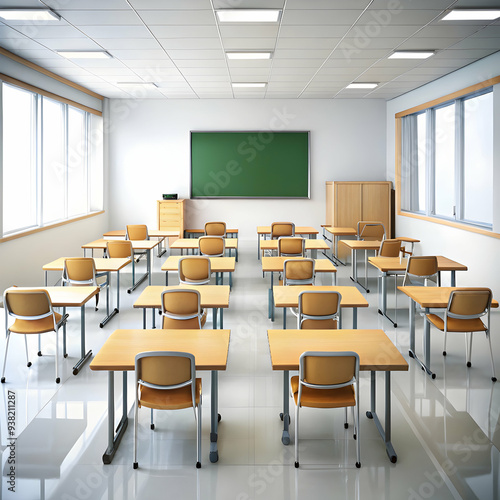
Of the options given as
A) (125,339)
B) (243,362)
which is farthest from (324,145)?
(125,339)

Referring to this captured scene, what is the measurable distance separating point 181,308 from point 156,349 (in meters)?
1.24

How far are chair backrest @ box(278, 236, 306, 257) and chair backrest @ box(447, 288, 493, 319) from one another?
338 cm

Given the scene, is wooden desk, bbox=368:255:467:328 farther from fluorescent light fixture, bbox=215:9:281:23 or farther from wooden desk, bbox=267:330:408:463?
fluorescent light fixture, bbox=215:9:281:23

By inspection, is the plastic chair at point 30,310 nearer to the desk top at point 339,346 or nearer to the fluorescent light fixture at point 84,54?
the desk top at point 339,346

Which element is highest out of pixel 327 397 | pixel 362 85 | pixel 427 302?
pixel 362 85

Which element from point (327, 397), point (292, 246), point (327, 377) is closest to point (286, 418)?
point (327, 397)

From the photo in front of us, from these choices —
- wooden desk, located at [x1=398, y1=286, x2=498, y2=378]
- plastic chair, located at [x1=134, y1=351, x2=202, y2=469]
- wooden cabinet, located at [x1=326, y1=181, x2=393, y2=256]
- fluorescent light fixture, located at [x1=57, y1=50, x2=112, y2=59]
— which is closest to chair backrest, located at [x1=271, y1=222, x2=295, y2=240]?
wooden cabinet, located at [x1=326, y1=181, x2=393, y2=256]

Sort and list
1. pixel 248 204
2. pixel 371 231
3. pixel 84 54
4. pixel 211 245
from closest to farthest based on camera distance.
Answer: pixel 84 54, pixel 211 245, pixel 371 231, pixel 248 204

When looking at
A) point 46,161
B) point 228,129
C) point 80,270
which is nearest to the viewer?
point 80,270

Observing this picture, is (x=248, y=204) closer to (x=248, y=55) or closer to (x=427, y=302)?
(x=248, y=55)

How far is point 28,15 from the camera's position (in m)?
5.67

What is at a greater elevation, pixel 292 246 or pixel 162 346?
pixel 292 246

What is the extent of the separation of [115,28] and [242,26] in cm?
151

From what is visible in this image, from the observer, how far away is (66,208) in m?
10.2
